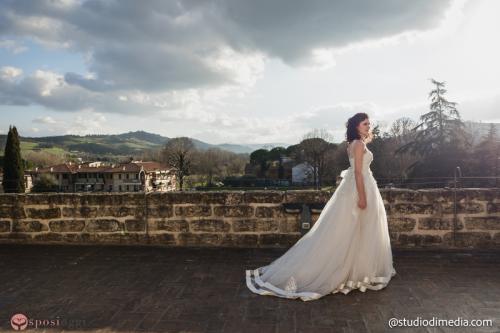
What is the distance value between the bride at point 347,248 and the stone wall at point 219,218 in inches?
57.4

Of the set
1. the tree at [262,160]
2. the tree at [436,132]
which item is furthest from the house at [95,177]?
the tree at [436,132]

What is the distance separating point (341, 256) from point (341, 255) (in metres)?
0.01

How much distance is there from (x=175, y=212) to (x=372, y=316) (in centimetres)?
353

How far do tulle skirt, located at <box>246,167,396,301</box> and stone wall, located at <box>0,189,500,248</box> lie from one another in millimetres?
1478

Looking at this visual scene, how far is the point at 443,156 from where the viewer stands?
3098 cm

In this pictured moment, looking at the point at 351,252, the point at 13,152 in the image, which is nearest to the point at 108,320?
the point at 351,252

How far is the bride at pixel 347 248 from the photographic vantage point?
376cm

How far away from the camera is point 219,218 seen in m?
5.69

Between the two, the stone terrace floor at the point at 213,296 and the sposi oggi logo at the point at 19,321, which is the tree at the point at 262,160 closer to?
the stone terrace floor at the point at 213,296

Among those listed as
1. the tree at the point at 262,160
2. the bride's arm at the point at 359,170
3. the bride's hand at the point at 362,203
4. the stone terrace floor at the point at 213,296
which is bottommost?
the stone terrace floor at the point at 213,296

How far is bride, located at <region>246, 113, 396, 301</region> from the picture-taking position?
12.3ft

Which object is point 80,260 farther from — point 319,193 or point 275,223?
point 319,193

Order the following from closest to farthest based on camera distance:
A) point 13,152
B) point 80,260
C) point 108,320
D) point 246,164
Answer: point 108,320
point 80,260
point 13,152
point 246,164

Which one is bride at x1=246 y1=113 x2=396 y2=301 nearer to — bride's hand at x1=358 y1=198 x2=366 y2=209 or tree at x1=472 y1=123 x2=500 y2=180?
bride's hand at x1=358 y1=198 x2=366 y2=209
